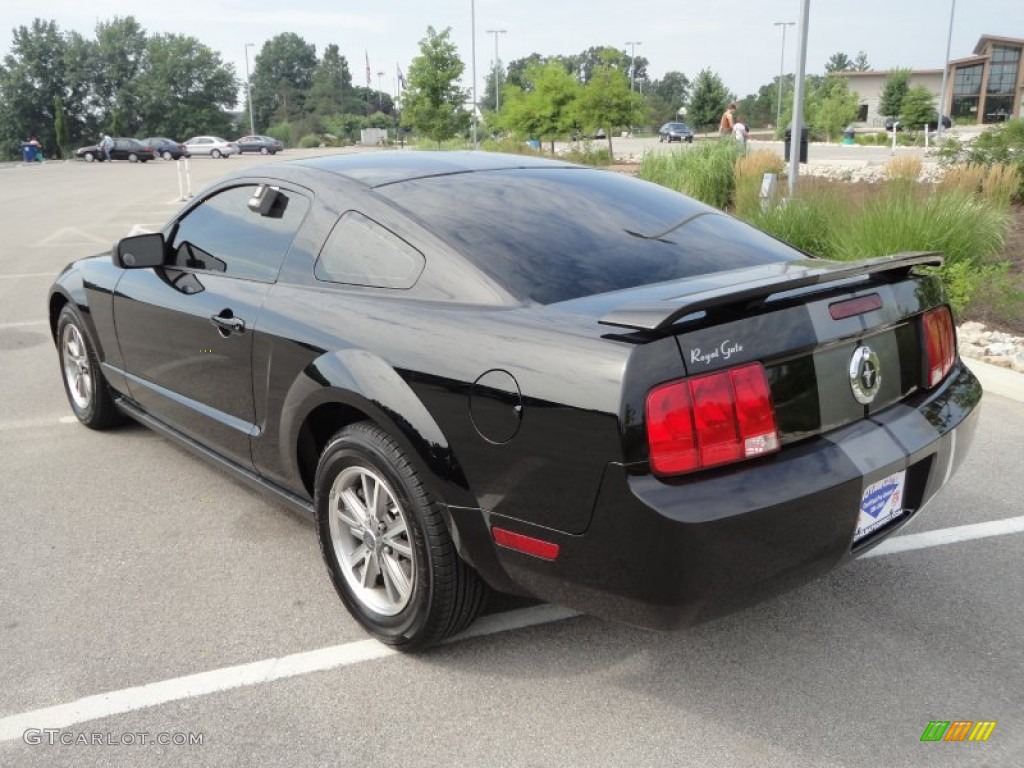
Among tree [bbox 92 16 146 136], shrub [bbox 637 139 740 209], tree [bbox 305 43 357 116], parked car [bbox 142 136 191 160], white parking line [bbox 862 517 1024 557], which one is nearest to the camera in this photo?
white parking line [bbox 862 517 1024 557]

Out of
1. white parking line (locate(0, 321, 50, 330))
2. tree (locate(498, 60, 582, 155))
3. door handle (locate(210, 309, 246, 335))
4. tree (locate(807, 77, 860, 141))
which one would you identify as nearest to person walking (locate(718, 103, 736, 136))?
tree (locate(498, 60, 582, 155))

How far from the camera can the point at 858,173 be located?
15.4 m

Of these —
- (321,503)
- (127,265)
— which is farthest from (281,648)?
(127,265)

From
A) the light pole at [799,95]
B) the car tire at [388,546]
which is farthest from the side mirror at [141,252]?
the light pole at [799,95]

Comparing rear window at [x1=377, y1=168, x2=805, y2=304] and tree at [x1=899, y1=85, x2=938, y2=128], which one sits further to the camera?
tree at [x1=899, y1=85, x2=938, y2=128]

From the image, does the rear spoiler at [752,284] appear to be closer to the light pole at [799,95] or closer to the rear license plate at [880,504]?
the rear license plate at [880,504]

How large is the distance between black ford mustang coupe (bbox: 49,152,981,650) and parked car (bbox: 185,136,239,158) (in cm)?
6573

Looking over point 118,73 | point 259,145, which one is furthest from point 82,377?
point 118,73

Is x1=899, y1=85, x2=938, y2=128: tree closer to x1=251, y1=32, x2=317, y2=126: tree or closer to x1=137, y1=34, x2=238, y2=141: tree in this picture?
x1=137, y1=34, x2=238, y2=141: tree

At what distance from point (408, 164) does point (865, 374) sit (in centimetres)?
198

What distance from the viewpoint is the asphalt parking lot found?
2.51 meters

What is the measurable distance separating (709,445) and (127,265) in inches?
114

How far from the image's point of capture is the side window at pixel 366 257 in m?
2.98

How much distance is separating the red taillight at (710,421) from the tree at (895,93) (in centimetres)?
7908
